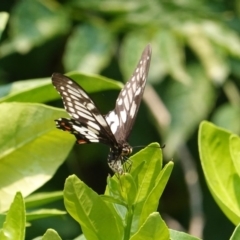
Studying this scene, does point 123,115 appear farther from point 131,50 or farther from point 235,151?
point 131,50

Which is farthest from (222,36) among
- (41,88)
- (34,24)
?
(41,88)

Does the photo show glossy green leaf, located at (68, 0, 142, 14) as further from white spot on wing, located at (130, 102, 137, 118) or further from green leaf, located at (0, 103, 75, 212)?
green leaf, located at (0, 103, 75, 212)

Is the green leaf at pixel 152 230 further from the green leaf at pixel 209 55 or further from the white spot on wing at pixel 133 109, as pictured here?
the green leaf at pixel 209 55

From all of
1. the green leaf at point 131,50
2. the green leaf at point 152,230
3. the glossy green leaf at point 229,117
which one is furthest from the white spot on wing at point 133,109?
the glossy green leaf at point 229,117

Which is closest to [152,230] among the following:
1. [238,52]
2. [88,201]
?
Answer: [88,201]

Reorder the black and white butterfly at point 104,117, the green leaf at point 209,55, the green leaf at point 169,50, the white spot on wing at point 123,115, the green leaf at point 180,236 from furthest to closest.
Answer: the green leaf at point 209,55 → the green leaf at point 169,50 → the white spot on wing at point 123,115 → the black and white butterfly at point 104,117 → the green leaf at point 180,236

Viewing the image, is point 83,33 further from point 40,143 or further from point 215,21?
point 40,143
